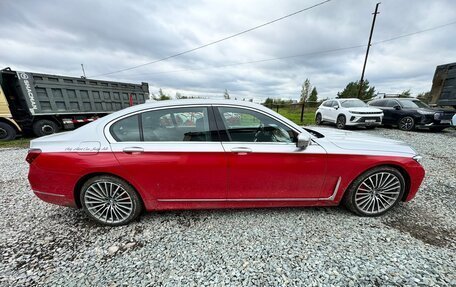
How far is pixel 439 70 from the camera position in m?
9.07

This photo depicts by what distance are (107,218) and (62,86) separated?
8.04 meters

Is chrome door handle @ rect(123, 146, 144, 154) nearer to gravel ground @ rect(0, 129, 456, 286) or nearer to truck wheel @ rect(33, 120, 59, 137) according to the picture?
gravel ground @ rect(0, 129, 456, 286)

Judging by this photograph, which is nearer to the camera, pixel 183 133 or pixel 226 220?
pixel 183 133

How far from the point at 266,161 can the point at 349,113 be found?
8578mm

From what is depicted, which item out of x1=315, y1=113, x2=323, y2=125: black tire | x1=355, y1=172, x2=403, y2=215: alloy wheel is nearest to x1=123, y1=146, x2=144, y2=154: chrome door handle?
x1=355, y1=172, x2=403, y2=215: alloy wheel

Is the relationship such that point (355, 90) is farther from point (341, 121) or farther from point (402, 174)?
point (402, 174)

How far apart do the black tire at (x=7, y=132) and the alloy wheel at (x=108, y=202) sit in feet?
27.7

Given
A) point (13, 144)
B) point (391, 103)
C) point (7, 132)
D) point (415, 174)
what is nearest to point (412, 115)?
point (391, 103)

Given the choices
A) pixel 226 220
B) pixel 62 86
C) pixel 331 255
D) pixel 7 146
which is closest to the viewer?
pixel 331 255

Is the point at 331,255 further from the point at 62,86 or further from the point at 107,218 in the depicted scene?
the point at 62,86

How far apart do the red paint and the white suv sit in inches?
291

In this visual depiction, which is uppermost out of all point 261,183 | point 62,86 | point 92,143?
point 62,86

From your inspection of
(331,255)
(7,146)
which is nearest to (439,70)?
(331,255)

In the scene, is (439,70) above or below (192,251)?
above
